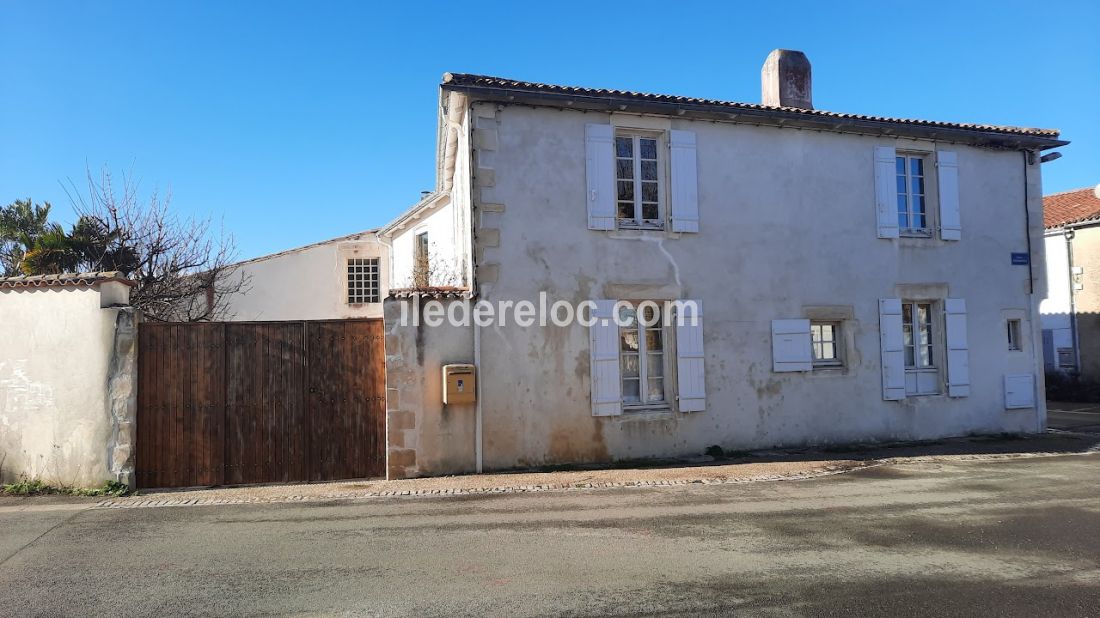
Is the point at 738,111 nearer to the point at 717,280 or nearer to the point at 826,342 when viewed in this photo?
the point at 717,280

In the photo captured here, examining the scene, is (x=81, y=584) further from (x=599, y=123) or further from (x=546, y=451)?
(x=599, y=123)

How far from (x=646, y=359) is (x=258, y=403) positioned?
5.03 meters

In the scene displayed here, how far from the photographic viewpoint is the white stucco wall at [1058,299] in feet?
57.5

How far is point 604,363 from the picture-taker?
8859mm

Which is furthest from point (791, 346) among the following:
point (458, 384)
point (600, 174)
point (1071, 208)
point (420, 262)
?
point (1071, 208)

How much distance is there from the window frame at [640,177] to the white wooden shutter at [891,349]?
3.87m

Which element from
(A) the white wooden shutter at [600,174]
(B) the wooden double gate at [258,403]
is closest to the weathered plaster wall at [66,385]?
(B) the wooden double gate at [258,403]

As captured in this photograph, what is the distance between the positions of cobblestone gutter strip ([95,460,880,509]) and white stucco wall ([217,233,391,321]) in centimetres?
926

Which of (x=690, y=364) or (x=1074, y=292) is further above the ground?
(x=1074, y=292)

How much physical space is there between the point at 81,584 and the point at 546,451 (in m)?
5.13

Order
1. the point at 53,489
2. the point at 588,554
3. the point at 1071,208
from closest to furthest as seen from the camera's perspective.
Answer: the point at 588,554
the point at 53,489
the point at 1071,208

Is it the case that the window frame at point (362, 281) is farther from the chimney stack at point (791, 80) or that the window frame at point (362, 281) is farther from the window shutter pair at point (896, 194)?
the window shutter pair at point (896, 194)

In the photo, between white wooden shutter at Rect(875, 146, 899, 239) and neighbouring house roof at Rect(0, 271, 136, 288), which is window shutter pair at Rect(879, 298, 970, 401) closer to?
white wooden shutter at Rect(875, 146, 899, 239)

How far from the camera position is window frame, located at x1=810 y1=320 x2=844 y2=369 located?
397 inches
